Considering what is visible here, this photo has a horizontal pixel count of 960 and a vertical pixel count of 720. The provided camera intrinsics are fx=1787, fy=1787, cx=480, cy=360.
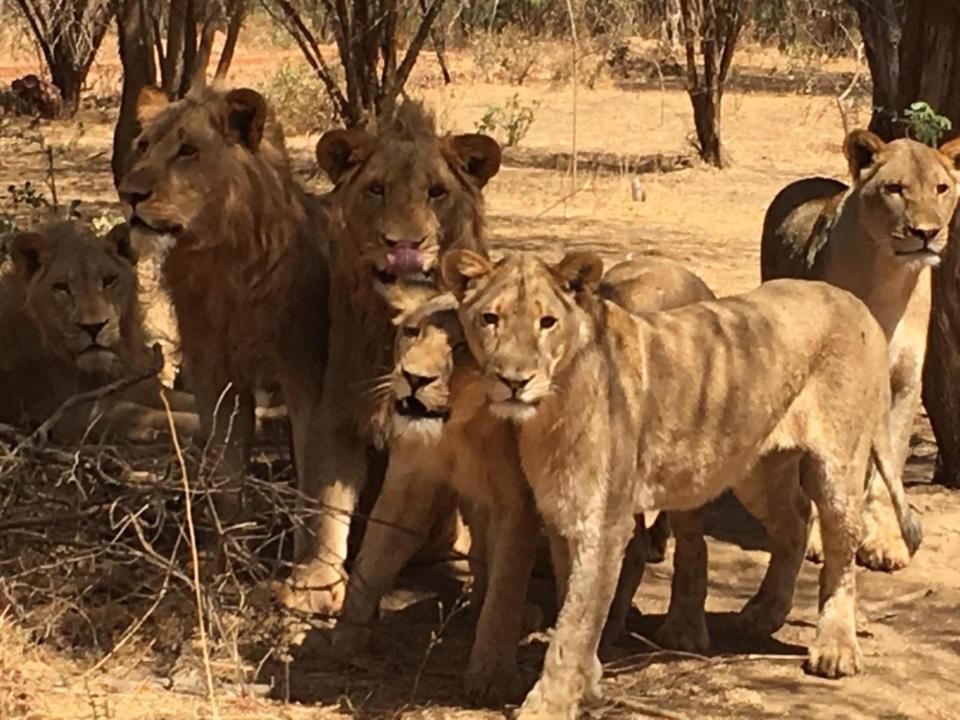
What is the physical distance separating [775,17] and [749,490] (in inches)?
1019

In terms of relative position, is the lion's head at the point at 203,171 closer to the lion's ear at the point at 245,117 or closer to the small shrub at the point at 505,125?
the lion's ear at the point at 245,117

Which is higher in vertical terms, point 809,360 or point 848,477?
point 809,360

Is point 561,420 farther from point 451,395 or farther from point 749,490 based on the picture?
point 749,490

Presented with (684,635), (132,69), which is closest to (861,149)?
(684,635)

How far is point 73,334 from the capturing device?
244 inches

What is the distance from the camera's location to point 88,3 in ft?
73.4

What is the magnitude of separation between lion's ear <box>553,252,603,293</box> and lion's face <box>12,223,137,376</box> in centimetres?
229

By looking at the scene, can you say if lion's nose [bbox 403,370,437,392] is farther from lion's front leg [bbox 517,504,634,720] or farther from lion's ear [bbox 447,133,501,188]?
lion's ear [bbox 447,133,501,188]

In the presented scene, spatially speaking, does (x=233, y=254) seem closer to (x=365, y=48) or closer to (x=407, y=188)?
(x=407, y=188)

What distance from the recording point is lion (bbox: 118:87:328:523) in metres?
5.26

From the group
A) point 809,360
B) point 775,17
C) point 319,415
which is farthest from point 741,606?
point 775,17

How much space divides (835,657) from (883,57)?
4.10m

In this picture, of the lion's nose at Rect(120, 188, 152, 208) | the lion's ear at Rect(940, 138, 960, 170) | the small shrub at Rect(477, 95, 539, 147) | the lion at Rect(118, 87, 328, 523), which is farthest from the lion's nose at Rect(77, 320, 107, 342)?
the small shrub at Rect(477, 95, 539, 147)

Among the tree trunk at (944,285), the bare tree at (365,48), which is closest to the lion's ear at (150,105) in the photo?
the tree trunk at (944,285)
